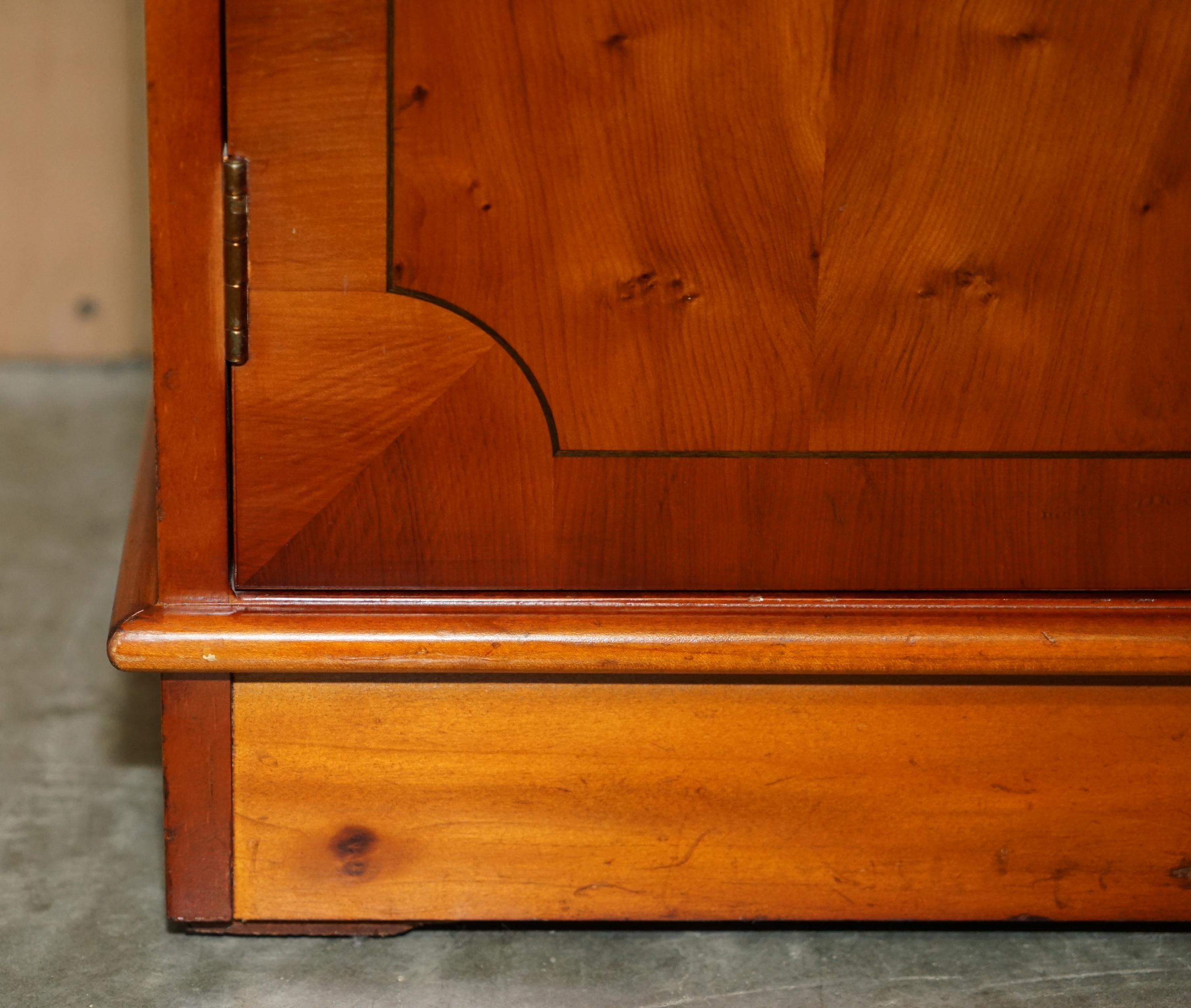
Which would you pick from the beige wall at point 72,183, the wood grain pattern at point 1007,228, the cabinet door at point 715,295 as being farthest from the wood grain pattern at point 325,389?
the beige wall at point 72,183

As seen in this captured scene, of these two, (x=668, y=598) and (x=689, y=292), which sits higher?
(x=689, y=292)

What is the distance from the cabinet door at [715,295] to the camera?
597 millimetres

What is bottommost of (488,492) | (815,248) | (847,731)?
(847,731)

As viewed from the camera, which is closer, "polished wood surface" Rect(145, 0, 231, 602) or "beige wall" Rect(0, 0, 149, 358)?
"polished wood surface" Rect(145, 0, 231, 602)

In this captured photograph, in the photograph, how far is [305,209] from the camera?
604 millimetres

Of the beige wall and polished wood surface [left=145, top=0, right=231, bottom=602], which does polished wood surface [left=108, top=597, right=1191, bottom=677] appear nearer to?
polished wood surface [left=145, top=0, right=231, bottom=602]

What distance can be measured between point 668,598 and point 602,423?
92mm

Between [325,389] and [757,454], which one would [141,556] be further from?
[757,454]

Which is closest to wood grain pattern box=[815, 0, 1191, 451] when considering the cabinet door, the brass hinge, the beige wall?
the cabinet door

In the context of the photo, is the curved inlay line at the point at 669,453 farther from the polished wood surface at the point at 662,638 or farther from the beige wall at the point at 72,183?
the beige wall at the point at 72,183

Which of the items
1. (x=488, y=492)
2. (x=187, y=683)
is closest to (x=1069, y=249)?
(x=488, y=492)

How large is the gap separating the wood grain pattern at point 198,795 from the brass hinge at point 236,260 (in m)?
0.16

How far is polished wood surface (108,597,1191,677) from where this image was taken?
0.63 metres

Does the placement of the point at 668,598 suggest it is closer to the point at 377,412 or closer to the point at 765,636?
the point at 765,636
